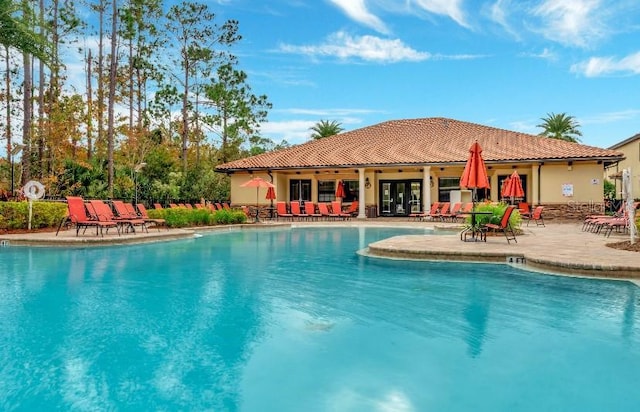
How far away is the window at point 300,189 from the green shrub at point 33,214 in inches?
524

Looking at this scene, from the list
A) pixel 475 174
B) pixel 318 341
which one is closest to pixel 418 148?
pixel 475 174

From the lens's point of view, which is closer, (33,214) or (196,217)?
(33,214)

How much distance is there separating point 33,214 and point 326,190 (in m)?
15.0

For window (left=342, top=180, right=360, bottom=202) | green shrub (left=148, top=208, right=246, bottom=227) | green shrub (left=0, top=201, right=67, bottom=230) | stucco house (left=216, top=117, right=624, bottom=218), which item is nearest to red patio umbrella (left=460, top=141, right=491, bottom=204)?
green shrub (left=148, top=208, right=246, bottom=227)

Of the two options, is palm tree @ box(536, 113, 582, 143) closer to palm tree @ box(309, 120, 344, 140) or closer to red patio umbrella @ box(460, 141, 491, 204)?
palm tree @ box(309, 120, 344, 140)

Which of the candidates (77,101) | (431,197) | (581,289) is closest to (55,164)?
(77,101)

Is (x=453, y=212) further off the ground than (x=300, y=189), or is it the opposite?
(x=300, y=189)

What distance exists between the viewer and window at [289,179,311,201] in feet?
88.1

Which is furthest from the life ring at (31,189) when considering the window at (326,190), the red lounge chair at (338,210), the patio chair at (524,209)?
the patio chair at (524,209)

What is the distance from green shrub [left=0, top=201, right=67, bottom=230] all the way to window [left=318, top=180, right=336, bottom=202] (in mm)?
13798

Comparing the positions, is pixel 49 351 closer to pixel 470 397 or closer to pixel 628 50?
pixel 470 397

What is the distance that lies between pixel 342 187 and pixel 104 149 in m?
14.4

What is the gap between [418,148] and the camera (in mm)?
25625

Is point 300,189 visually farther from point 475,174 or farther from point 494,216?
point 475,174
